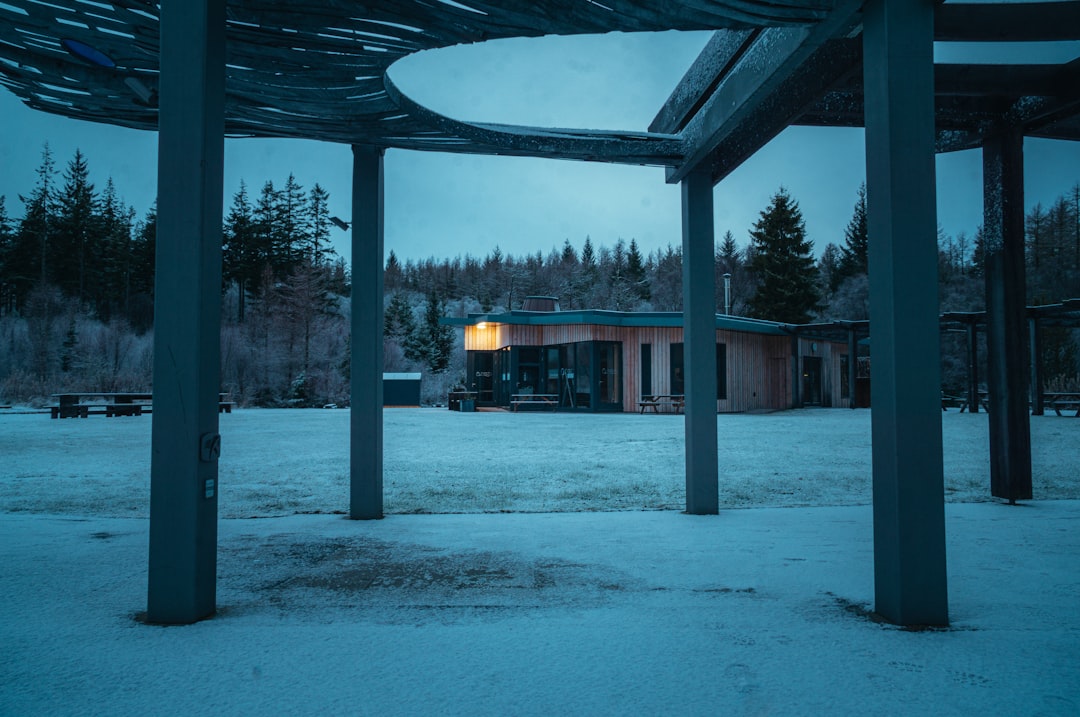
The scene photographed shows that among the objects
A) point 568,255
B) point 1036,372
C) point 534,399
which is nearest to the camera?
point 1036,372

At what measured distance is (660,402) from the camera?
20250 mm

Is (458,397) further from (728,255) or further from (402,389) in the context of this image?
(728,255)

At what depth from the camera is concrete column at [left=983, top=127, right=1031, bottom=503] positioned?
5123 millimetres

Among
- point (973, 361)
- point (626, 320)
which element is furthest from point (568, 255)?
point (973, 361)

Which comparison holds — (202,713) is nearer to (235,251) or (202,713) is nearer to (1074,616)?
(1074,616)

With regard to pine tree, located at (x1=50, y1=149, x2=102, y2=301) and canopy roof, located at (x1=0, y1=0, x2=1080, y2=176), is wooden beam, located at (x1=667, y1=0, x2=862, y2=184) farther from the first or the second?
pine tree, located at (x1=50, y1=149, x2=102, y2=301)

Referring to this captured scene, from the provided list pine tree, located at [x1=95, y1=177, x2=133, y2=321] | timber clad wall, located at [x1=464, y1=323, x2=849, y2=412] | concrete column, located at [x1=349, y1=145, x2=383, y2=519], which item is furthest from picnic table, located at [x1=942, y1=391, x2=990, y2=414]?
pine tree, located at [x1=95, y1=177, x2=133, y2=321]

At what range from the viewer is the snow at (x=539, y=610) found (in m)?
1.88

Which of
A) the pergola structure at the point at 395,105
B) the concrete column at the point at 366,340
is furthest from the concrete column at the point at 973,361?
the concrete column at the point at 366,340

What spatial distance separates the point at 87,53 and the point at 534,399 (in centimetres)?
1993

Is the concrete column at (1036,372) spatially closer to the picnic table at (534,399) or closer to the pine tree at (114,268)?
the picnic table at (534,399)

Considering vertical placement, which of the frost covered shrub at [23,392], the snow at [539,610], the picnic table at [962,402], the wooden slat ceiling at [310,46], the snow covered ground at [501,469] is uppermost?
the wooden slat ceiling at [310,46]

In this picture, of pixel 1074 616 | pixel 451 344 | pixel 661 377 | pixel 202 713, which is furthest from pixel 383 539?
pixel 451 344

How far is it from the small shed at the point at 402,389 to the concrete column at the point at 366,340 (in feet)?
68.2
